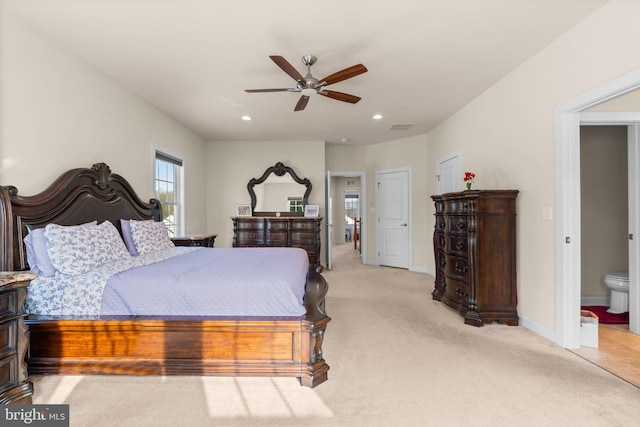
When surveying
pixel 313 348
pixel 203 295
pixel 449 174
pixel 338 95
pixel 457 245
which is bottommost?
pixel 313 348

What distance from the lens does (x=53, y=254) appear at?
2270mm

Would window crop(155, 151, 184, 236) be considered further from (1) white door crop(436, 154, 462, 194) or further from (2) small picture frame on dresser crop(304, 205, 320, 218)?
(1) white door crop(436, 154, 462, 194)

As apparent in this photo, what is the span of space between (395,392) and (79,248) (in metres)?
2.55

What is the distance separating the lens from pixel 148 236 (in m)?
3.37

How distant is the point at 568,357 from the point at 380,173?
4810 mm

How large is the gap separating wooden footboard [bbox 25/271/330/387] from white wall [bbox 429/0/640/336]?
2258 mm

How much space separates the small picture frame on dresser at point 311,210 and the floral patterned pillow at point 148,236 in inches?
116

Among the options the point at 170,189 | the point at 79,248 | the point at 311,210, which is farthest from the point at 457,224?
the point at 170,189

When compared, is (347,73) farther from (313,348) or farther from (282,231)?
(282,231)

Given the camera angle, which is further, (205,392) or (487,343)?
(487,343)

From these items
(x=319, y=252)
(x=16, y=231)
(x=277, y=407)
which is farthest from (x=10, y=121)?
(x=319, y=252)

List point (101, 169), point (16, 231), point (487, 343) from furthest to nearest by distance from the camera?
point (101, 169) < point (487, 343) < point (16, 231)

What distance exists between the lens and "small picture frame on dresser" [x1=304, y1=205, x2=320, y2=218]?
6145mm

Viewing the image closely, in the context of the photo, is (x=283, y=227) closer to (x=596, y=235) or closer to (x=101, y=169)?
(x=101, y=169)
